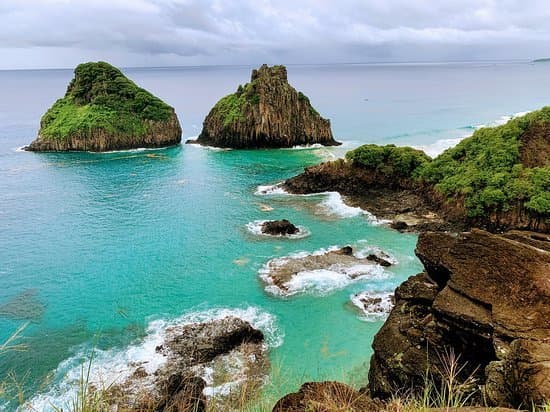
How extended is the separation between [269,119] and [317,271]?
58321 mm

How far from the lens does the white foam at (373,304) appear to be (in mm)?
28781

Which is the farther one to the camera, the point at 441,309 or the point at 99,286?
the point at 99,286

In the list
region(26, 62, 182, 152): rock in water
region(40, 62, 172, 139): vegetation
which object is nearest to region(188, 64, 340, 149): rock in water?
region(26, 62, 182, 152): rock in water

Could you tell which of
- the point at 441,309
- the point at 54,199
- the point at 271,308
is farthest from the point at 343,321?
the point at 54,199

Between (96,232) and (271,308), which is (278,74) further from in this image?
(271,308)

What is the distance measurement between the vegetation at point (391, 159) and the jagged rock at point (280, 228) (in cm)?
1583

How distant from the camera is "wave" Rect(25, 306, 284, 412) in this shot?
22.0 meters

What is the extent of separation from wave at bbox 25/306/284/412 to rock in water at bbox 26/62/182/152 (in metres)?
69.2

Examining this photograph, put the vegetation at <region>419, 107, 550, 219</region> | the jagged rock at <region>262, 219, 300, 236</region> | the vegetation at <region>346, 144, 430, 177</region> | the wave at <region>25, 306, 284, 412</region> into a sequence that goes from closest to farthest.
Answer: the wave at <region>25, 306, 284, 412</region> < the vegetation at <region>419, 107, 550, 219</region> < the jagged rock at <region>262, 219, 300, 236</region> < the vegetation at <region>346, 144, 430, 177</region>

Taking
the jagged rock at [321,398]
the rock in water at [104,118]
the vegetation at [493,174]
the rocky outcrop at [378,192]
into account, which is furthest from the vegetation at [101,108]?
the jagged rock at [321,398]

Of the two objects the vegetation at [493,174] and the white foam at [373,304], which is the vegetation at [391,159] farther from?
the white foam at [373,304]

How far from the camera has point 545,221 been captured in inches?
1523

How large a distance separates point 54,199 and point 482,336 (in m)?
55.5

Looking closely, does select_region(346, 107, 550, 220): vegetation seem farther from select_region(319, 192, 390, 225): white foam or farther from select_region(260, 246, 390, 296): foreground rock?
select_region(260, 246, 390, 296): foreground rock
